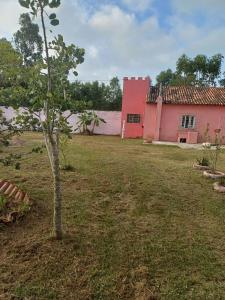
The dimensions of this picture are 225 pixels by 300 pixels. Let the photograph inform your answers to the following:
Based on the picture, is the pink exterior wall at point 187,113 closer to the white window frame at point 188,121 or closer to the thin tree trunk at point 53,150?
the white window frame at point 188,121

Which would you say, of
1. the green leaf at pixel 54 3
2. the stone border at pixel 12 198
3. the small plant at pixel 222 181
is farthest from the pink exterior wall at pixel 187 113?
the green leaf at pixel 54 3

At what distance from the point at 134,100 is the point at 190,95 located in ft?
12.8

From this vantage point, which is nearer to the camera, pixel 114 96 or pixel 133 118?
pixel 133 118

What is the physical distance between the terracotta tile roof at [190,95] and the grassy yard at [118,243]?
13.3 metres

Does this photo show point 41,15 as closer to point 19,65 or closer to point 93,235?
point 19,65

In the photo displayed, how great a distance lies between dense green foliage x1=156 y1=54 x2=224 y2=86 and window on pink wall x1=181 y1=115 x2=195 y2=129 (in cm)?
1552

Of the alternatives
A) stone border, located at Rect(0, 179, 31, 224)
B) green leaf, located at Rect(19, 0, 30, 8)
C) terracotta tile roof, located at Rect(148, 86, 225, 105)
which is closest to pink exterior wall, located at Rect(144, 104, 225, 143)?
terracotta tile roof, located at Rect(148, 86, 225, 105)

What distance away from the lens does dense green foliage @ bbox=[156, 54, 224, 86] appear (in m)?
34.9

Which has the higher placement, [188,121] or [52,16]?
[52,16]

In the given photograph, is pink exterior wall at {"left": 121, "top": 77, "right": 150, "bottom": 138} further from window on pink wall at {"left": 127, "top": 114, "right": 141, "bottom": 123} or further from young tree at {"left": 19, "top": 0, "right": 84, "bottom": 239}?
young tree at {"left": 19, "top": 0, "right": 84, "bottom": 239}

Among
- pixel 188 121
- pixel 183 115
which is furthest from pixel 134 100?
pixel 188 121

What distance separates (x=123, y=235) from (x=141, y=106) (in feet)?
59.2

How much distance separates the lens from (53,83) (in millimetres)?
4152

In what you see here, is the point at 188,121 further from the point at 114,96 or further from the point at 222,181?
the point at 114,96
